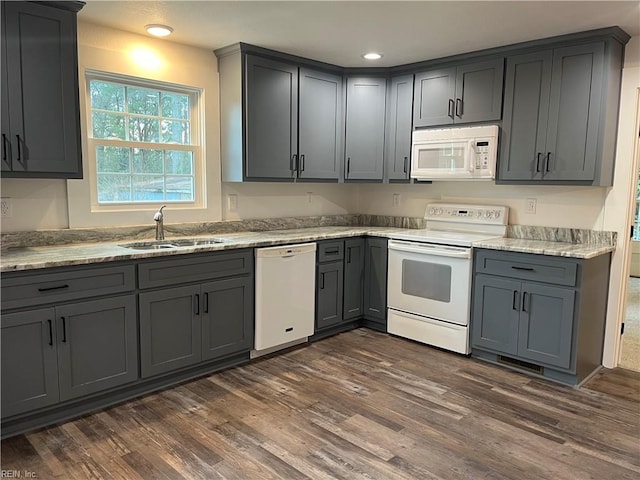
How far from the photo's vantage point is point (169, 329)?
2955 mm

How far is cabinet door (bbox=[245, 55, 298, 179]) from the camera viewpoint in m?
3.67

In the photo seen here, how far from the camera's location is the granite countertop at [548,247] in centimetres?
305

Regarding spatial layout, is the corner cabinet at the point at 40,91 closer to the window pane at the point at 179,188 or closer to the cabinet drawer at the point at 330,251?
the window pane at the point at 179,188

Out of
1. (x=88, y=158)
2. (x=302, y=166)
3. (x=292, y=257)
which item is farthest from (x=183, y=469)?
(x=302, y=166)

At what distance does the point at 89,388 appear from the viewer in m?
2.63

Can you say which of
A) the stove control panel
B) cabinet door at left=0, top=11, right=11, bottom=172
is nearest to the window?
cabinet door at left=0, top=11, right=11, bottom=172

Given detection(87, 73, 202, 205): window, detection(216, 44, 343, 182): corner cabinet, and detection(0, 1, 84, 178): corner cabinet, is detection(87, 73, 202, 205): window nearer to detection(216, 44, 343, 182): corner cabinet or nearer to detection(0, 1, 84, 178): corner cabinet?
detection(216, 44, 343, 182): corner cabinet

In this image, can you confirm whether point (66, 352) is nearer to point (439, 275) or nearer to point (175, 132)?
point (175, 132)

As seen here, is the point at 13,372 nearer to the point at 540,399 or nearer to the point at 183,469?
the point at 183,469

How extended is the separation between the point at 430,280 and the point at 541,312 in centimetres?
86

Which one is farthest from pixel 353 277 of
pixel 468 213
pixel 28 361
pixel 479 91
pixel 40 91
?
pixel 40 91

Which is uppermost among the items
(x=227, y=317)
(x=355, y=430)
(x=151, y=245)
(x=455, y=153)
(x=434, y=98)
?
(x=434, y=98)

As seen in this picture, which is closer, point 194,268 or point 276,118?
point 194,268

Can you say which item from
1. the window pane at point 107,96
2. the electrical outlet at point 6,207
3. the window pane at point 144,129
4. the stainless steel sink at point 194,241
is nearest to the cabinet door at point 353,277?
the stainless steel sink at point 194,241
